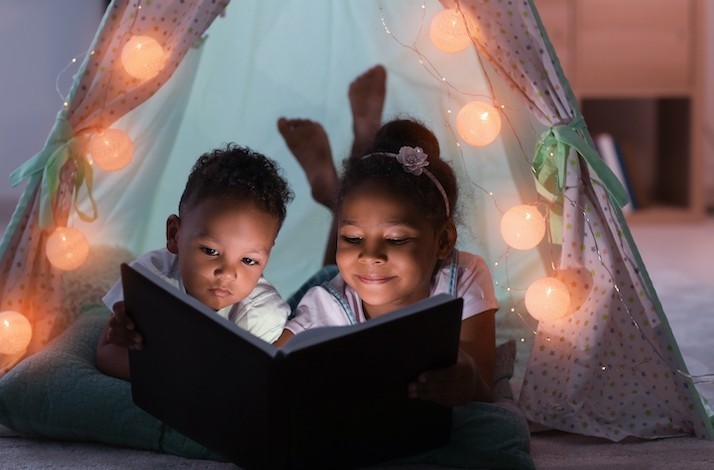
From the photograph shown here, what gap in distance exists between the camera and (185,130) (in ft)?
6.93

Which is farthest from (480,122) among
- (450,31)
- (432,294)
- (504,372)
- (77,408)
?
(77,408)

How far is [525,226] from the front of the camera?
1.61 meters

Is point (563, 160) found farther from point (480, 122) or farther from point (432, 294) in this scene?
point (432, 294)

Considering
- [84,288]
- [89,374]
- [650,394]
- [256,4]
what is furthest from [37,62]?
[650,394]

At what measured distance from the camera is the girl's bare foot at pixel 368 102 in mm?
2119

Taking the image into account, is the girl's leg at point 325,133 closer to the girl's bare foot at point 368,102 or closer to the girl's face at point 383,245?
the girl's bare foot at point 368,102

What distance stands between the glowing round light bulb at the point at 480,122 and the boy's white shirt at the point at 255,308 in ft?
1.37

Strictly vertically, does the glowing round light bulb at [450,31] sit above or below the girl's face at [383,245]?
above

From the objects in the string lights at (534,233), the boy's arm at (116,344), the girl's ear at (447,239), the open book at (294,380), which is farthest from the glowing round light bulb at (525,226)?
the boy's arm at (116,344)

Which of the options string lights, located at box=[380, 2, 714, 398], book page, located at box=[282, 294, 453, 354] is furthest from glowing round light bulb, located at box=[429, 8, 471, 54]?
book page, located at box=[282, 294, 453, 354]

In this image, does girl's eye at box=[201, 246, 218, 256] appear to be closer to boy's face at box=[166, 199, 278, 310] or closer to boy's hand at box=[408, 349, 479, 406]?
boy's face at box=[166, 199, 278, 310]

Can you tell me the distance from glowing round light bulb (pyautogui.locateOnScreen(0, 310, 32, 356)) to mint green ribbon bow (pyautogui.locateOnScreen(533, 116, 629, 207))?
2.79 ft

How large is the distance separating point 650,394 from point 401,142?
1.79 feet

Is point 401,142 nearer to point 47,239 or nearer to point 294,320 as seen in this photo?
point 294,320
